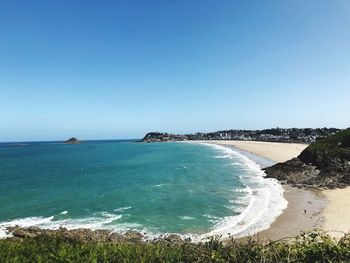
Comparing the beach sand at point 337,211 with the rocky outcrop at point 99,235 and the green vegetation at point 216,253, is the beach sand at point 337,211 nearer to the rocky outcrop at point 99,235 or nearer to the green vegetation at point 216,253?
the rocky outcrop at point 99,235

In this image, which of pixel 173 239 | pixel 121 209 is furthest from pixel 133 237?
pixel 121 209

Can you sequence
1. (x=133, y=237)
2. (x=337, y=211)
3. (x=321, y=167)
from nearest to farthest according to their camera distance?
(x=133, y=237), (x=337, y=211), (x=321, y=167)

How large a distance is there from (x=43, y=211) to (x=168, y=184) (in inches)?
655

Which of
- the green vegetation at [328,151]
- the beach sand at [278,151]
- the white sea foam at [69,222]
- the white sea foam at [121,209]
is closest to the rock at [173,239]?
the white sea foam at [69,222]

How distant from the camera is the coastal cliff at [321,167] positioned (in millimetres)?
38594

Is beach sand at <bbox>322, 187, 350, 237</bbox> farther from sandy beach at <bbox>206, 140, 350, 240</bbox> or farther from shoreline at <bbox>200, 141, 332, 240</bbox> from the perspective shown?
shoreline at <bbox>200, 141, 332, 240</bbox>

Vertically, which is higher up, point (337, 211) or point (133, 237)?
point (133, 237)

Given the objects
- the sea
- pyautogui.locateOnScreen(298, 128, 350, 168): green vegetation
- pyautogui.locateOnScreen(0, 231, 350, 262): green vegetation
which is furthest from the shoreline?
pyautogui.locateOnScreen(298, 128, 350, 168): green vegetation

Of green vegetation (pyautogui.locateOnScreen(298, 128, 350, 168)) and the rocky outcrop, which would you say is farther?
green vegetation (pyautogui.locateOnScreen(298, 128, 350, 168))

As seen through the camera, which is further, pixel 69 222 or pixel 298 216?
pixel 298 216

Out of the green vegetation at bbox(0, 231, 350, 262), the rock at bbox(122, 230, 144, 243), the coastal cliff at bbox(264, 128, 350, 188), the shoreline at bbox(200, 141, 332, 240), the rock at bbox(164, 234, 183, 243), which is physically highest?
the green vegetation at bbox(0, 231, 350, 262)

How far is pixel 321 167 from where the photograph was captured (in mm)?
47344

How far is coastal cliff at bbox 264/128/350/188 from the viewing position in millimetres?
38594

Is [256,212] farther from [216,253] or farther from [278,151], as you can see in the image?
[278,151]
